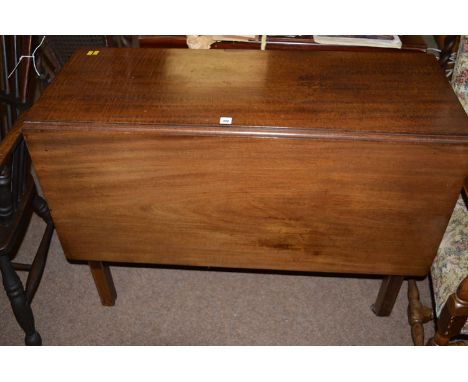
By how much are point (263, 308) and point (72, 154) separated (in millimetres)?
851

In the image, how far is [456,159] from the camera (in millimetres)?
1068

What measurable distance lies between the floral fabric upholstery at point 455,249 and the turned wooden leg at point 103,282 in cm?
100

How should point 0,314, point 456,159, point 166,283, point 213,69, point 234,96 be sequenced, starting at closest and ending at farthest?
point 456,159 → point 234,96 → point 213,69 → point 0,314 → point 166,283

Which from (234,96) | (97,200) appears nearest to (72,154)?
(97,200)

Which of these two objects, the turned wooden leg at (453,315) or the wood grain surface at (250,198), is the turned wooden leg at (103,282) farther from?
the turned wooden leg at (453,315)

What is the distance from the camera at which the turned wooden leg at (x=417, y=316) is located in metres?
1.47

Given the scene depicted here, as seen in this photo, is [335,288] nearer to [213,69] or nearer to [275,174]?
[275,174]

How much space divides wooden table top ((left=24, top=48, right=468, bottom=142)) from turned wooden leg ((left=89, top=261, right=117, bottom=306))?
1.82ft

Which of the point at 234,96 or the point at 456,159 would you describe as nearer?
the point at 456,159

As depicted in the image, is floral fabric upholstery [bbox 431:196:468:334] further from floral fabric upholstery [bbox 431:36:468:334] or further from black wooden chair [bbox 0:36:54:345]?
black wooden chair [bbox 0:36:54:345]

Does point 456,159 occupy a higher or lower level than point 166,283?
higher

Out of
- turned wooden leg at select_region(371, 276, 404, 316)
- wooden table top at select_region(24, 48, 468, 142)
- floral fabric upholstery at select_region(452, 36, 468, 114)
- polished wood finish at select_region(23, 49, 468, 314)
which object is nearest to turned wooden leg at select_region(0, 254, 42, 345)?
polished wood finish at select_region(23, 49, 468, 314)

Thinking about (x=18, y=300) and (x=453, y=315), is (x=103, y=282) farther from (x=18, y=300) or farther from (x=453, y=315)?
(x=453, y=315)
